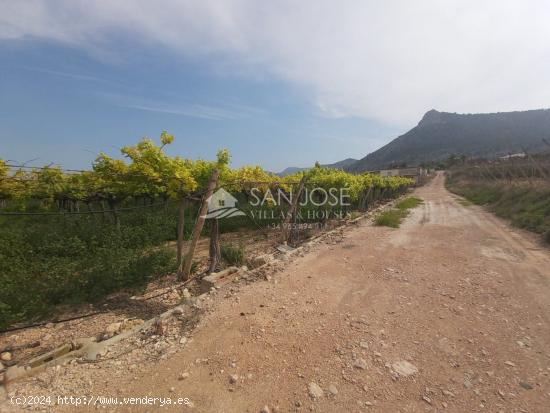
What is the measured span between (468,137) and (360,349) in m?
124

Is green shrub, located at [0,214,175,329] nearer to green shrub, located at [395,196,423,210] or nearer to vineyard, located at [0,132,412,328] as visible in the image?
vineyard, located at [0,132,412,328]

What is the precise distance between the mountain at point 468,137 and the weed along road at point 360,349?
289ft

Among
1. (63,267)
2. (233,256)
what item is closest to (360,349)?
(233,256)

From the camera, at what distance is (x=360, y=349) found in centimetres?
290

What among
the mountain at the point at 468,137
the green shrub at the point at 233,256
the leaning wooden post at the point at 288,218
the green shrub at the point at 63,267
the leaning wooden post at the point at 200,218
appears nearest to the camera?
the green shrub at the point at 63,267

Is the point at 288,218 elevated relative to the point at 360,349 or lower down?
elevated

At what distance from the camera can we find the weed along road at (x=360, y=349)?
7.55ft

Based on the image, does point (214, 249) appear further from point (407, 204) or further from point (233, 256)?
point (407, 204)

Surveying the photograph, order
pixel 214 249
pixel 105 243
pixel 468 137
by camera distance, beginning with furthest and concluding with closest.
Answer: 1. pixel 468 137
2. pixel 105 243
3. pixel 214 249

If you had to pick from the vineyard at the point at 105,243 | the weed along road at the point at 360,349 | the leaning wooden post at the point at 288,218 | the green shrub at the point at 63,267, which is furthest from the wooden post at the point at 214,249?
the leaning wooden post at the point at 288,218

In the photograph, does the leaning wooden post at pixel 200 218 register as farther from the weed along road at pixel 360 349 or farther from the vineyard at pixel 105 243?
the weed along road at pixel 360 349

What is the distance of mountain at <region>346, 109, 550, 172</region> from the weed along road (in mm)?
87969

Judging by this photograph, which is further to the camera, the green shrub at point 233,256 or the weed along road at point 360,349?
the green shrub at point 233,256

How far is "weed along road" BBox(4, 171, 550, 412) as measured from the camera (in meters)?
2.30
